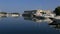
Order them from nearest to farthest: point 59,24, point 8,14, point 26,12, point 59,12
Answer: point 59,24 → point 59,12 → point 26,12 → point 8,14

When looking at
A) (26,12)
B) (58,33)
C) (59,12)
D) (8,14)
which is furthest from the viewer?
(8,14)

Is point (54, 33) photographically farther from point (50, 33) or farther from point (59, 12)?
point (59, 12)

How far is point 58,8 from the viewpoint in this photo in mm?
51281

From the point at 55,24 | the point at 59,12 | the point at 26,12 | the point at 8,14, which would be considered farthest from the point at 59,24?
the point at 8,14

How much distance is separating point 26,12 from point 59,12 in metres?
37.6

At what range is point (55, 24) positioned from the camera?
24.9 m

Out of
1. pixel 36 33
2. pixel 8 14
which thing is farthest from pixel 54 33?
pixel 8 14

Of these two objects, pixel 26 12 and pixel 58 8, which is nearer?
pixel 58 8

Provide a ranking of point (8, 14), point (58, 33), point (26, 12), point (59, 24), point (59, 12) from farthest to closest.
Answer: point (8, 14) → point (26, 12) → point (59, 12) → point (59, 24) → point (58, 33)

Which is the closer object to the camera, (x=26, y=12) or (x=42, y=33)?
(x=42, y=33)

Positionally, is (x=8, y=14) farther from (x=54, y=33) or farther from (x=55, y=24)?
(x=54, y=33)

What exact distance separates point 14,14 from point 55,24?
72938 millimetres

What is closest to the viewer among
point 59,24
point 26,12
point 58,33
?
point 58,33

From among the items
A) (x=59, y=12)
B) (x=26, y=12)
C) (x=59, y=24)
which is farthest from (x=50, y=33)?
(x=26, y=12)
